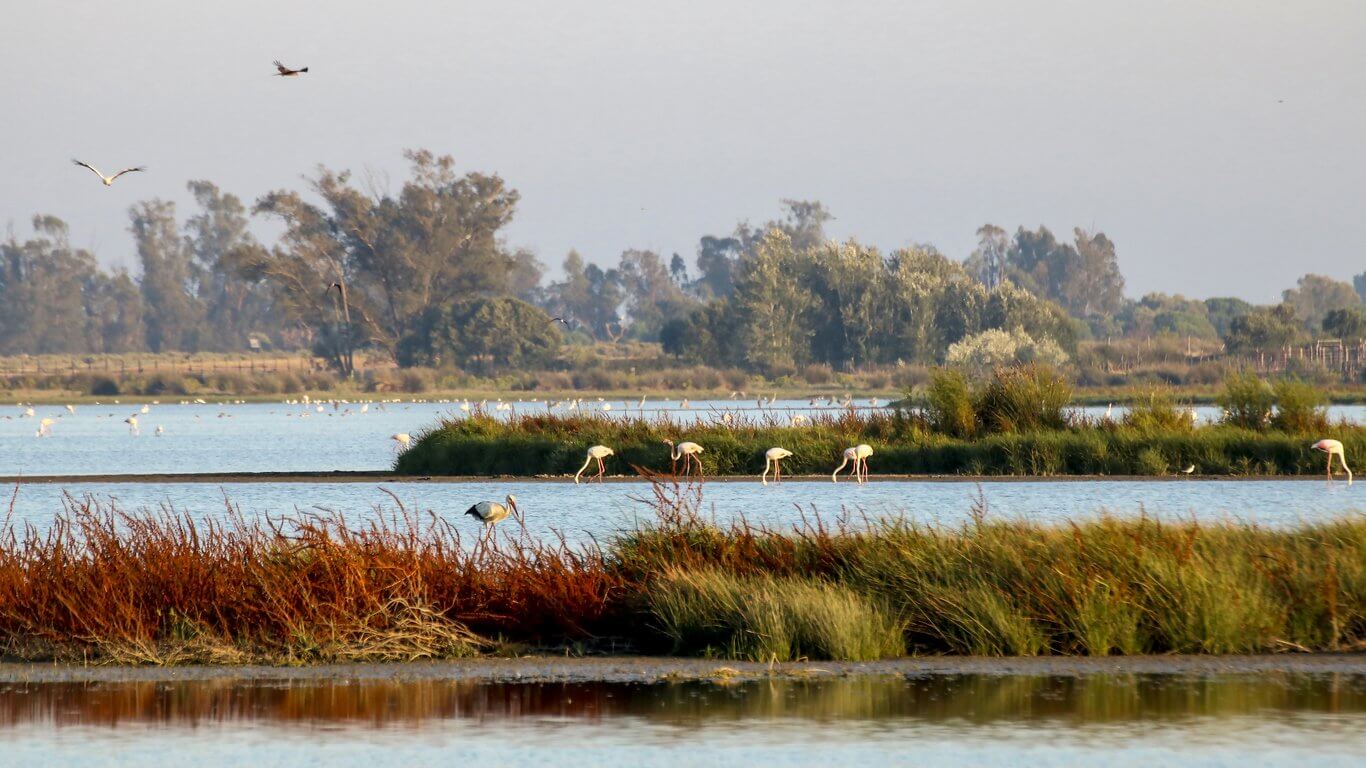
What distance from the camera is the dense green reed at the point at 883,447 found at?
102ft

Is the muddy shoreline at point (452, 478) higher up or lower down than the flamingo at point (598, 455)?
lower down

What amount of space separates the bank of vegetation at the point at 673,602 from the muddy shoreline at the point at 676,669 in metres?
0.16

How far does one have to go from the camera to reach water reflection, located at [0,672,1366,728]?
10805mm

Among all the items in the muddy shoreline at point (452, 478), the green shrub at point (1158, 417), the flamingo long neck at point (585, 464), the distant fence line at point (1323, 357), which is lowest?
the muddy shoreline at point (452, 478)

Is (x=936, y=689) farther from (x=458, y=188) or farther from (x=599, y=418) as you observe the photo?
(x=458, y=188)

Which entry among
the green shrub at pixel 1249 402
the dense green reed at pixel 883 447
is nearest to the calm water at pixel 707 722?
the dense green reed at pixel 883 447

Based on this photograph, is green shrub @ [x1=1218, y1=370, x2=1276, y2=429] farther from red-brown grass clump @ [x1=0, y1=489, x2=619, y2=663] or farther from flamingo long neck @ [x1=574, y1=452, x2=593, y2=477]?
red-brown grass clump @ [x1=0, y1=489, x2=619, y2=663]

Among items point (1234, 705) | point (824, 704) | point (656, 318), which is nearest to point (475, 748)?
point (824, 704)

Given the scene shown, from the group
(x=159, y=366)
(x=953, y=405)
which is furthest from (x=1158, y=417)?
(x=159, y=366)

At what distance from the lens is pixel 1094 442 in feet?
103

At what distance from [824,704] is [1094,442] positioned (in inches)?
835

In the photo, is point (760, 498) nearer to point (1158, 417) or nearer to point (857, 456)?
point (857, 456)

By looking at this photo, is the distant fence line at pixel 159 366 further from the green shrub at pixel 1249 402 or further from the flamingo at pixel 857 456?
the green shrub at pixel 1249 402

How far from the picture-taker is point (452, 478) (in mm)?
33312
